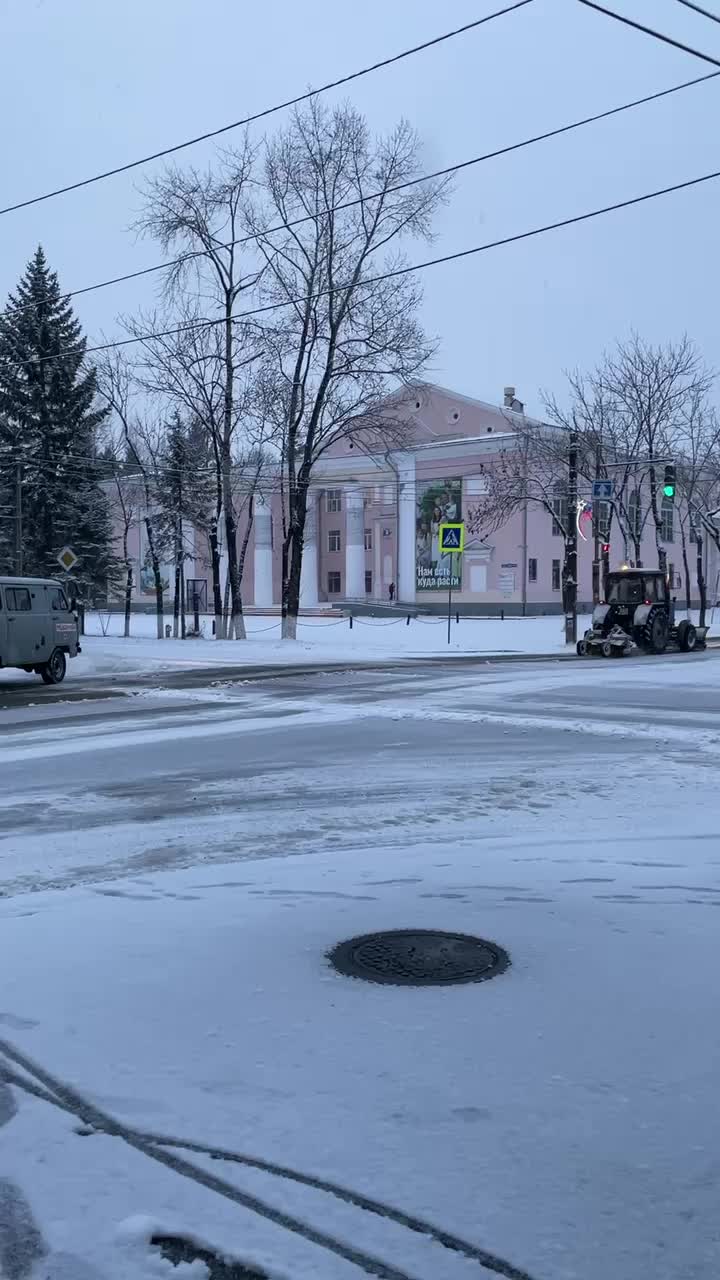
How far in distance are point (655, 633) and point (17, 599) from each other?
1865cm

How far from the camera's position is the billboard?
69125 millimetres

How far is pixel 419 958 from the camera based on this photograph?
522 cm

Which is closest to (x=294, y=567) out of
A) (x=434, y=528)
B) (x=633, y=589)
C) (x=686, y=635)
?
(x=633, y=589)

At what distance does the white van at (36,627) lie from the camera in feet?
68.6

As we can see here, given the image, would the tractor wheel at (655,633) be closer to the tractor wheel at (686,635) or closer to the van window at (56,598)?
the tractor wheel at (686,635)

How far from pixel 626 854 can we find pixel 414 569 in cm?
6494

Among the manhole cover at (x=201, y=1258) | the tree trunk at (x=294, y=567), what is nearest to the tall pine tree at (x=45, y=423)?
the tree trunk at (x=294, y=567)

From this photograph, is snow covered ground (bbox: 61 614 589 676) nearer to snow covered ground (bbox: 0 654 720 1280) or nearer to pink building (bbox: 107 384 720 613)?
pink building (bbox: 107 384 720 613)

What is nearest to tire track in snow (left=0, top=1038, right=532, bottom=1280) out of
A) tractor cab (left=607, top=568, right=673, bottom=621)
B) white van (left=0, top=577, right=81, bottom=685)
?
white van (left=0, top=577, right=81, bottom=685)

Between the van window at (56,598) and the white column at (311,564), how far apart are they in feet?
185

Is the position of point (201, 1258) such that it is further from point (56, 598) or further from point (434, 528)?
point (434, 528)

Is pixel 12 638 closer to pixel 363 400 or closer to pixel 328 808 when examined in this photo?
pixel 328 808

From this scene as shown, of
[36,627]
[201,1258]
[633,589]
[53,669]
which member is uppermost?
[633,589]

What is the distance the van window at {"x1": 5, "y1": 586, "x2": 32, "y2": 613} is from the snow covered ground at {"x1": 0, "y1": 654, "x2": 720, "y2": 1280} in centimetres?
1199
